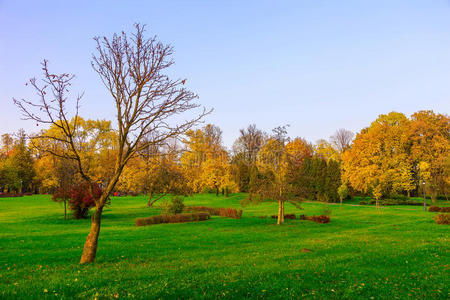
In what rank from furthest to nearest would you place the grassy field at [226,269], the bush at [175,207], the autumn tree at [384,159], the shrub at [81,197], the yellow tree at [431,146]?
the autumn tree at [384,159] < the yellow tree at [431,146] < the bush at [175,207] < the shrub at [81,197] < the grassy field at [226,269]

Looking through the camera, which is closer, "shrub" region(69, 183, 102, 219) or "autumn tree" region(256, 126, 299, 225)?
"autumn tree" region(256, 126, 299, 225)

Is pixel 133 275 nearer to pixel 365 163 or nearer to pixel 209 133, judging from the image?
pixel 365 163

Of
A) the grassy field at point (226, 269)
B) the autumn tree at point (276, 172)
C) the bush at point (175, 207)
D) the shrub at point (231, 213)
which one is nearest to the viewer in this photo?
the grassy field at point (226, 269)

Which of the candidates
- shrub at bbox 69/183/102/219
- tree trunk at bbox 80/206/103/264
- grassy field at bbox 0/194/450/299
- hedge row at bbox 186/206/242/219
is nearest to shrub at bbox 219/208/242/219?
hedge row at bbox 186/206/242/219

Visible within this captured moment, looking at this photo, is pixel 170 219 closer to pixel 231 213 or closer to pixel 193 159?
pixel 231 213

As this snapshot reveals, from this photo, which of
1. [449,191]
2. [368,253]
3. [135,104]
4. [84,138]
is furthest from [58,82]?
[84,138]

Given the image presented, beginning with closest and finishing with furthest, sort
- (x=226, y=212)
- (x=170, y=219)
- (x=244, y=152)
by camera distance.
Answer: (x=170, y=219) < (x=226, y=212) < (x=244, y=152)

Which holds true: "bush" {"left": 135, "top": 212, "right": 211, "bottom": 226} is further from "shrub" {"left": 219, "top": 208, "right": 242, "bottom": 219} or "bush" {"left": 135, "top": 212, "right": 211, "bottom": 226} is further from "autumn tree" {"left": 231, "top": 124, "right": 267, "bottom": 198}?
"autumn tree" {"left": 231, "top": 124, "right": 267, "bottom": 198}

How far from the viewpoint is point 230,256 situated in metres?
11.1

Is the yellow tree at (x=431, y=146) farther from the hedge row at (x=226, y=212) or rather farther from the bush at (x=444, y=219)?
the hedge row at (x=226, y=212)

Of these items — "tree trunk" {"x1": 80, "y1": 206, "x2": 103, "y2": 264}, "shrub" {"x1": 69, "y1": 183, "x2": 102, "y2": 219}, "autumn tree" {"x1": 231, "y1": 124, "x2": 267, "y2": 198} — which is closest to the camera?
"tree trunk" {"x1": 80, "y1": 206, "x2": 103, "y2": 264}

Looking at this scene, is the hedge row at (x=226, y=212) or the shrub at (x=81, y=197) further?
the hedge row at (x=226, y=212)

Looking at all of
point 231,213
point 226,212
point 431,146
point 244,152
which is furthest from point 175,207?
point 244,152

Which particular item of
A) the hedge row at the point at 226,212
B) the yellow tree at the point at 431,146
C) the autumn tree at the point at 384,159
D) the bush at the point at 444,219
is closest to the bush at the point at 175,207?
the hedge row at the point at 226,212
